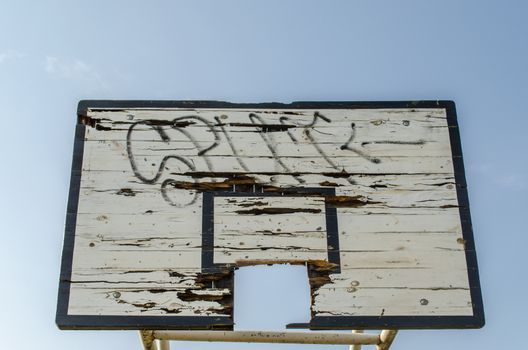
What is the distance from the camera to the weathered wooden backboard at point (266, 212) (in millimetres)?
3795

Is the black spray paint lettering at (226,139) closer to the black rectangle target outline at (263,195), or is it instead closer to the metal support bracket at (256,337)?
the black rectangle target outline at (263,195)

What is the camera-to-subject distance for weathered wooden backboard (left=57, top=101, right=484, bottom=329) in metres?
3.79

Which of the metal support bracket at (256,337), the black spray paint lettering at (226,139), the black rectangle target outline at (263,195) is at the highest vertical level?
the black spray paint lettering at (226,139)

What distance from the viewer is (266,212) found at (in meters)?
4.04

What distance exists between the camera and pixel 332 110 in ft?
14.4

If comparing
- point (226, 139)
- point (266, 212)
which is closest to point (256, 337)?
point (266, 212)

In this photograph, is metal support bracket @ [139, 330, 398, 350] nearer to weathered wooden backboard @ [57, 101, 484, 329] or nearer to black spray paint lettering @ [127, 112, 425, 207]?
weathered wooden backboard @ [57, 101, 484, 329]

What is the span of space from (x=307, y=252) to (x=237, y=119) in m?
0.94

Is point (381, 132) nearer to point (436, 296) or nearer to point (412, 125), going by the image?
point (412, 125)

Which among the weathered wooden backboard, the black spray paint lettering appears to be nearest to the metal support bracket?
the weathered wooden backboard

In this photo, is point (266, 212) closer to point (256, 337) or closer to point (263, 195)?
point (263, 195)

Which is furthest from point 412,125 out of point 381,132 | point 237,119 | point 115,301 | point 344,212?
point 115,301

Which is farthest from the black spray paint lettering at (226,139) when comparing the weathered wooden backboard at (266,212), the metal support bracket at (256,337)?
the metal support bracket at (256,337)

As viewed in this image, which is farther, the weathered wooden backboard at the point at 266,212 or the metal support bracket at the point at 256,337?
the metal support bracket at the point at 256,337
